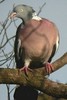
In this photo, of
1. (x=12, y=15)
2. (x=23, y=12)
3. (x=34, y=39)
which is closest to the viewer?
(x=34, y=39)

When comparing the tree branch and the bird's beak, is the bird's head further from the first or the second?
the tree branch

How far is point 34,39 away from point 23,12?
1.78ft

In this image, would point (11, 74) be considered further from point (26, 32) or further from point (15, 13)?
point (15, 13)

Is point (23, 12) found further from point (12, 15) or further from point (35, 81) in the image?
point (35, 81)

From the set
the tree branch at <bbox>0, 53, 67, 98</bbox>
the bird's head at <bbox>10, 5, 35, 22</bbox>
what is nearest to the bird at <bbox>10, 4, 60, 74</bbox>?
the bird's head at <bbox>10, 5, 35, 22</bbox>

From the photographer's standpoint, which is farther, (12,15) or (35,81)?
(12,15)

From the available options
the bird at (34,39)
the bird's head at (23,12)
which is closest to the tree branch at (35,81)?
the bird at (34,39)

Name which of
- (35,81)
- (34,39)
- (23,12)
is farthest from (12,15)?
(35,81)

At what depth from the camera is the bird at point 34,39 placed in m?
4.13

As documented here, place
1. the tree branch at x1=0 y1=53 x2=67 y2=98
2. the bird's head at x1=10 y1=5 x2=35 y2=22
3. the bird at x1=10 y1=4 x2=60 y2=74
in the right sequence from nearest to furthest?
1. the tree branch at x1=0 y1=53 x2=67 y2=98
2. the bird at x1=10 y1=4 x2=60 y2=74
3. the bird's head at x1=10 y1=5 x2=35 y2=22

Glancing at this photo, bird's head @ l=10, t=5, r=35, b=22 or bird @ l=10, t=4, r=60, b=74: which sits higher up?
bird's head @ l=10, t=5, r=35, b=22

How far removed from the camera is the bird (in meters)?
4.13

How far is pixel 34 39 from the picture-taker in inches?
162

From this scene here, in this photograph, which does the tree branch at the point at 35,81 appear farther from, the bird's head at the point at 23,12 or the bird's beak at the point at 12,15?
the bird's head at the point at 23,12
